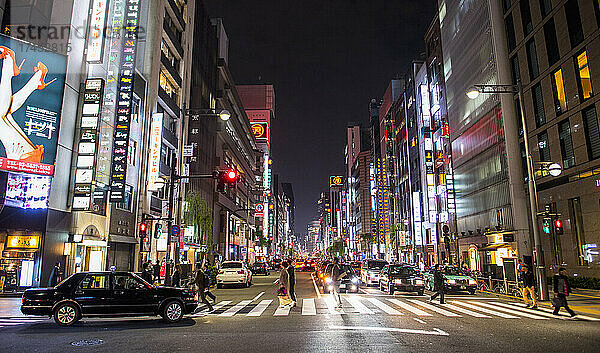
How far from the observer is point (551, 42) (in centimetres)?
3175

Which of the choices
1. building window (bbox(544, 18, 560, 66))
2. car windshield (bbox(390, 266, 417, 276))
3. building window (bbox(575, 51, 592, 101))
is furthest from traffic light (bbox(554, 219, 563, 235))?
building window (bbox(544, 18, 560, 66))

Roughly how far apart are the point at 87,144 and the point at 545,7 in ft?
109

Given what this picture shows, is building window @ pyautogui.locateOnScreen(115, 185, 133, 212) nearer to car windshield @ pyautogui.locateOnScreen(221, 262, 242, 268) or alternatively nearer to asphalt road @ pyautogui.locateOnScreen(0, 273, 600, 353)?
car windshield @ pyautogui.locateOnScreen(221, 262, 242, 268)

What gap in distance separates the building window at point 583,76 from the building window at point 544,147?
511 cm

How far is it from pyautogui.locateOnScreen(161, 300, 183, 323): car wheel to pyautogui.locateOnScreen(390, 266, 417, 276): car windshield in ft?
50.5

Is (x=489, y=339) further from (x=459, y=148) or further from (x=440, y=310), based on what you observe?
(x=459, y=148)

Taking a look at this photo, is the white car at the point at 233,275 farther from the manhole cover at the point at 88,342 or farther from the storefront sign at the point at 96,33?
the manhole cover at the point at 88,342

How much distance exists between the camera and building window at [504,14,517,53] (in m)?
37.8

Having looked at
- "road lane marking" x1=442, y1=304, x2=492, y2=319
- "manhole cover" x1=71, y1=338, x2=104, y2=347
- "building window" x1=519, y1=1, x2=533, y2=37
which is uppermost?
"building window" x1=519, y1=1, x2=533, y2=37

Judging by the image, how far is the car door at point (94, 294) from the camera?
515 inches

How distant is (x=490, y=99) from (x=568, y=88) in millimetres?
11827

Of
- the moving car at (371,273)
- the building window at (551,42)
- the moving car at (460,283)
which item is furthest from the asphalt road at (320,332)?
the building window at (551,42)

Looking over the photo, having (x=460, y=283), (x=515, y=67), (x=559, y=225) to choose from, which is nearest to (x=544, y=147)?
(x=515, y=67)

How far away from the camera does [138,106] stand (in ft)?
120
